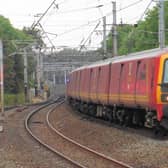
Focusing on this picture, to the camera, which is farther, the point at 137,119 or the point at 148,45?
the point at 148,45

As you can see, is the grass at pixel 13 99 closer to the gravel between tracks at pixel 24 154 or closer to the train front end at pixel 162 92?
the gravel between tracks at pixel 24 154

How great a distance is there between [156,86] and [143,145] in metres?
1.78

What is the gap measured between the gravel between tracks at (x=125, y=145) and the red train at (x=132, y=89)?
0.75 m

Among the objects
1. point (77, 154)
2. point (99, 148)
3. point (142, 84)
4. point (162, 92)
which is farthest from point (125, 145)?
point (142, 84)

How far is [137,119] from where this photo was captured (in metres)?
20.5

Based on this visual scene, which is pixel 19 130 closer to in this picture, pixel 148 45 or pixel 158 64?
pixel 158 64

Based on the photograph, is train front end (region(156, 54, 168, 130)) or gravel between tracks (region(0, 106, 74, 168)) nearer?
gravel between tracks (region(0, 106, 74, 168))

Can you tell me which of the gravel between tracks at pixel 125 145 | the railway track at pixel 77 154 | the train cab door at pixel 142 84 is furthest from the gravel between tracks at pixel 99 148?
the train cab door at pixel 142 84

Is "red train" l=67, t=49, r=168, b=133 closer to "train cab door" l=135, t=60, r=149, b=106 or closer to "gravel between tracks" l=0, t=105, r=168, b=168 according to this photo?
"train cab door" l=135, t=60, r=149, b=106

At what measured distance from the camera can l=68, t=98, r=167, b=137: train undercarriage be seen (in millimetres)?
17656

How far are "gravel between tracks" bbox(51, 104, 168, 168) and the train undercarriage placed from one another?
51 centimetres

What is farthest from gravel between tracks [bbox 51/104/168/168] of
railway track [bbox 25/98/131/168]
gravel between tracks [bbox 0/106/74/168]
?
gravel between tracks [bbox 0/106/74/168]

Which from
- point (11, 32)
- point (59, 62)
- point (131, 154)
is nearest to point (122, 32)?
point (59, 62)

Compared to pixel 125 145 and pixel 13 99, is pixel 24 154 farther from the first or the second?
pixel 13 99
